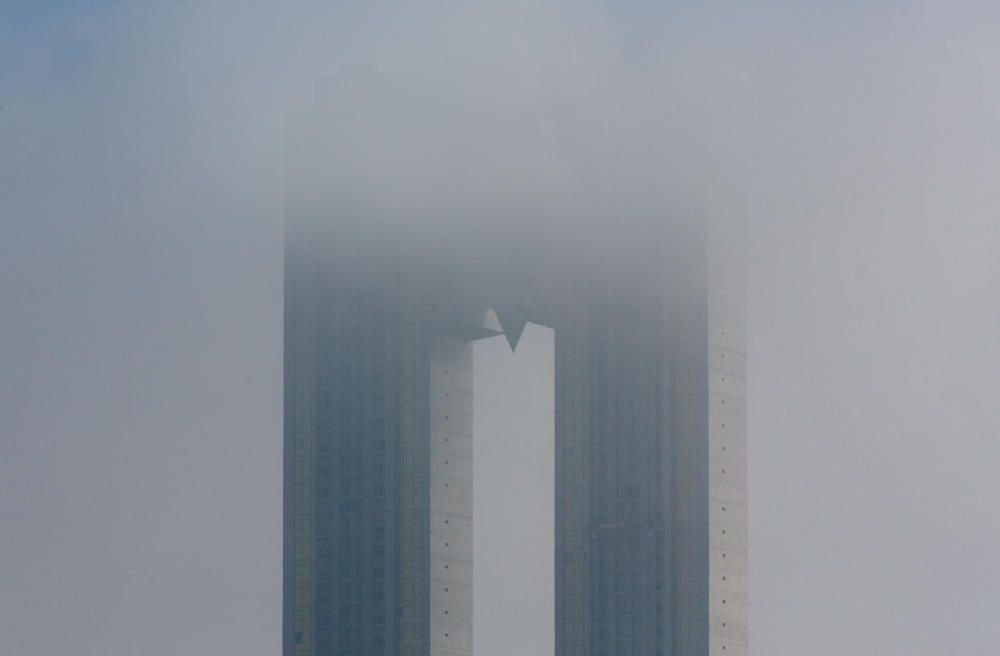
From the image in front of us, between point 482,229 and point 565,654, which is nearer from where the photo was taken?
point 565,654

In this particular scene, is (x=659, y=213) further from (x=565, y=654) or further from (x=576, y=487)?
(x=565, y=654)

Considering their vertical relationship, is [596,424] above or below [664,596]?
above

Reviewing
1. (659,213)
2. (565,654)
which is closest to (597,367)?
(659,213)

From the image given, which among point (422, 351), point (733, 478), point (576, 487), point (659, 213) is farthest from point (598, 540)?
point (659, 213)

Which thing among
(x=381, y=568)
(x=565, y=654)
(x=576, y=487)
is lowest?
(x=565, y=654)

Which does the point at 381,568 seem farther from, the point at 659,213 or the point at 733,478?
the point at 659,213

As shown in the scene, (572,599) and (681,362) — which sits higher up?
(681,362)
